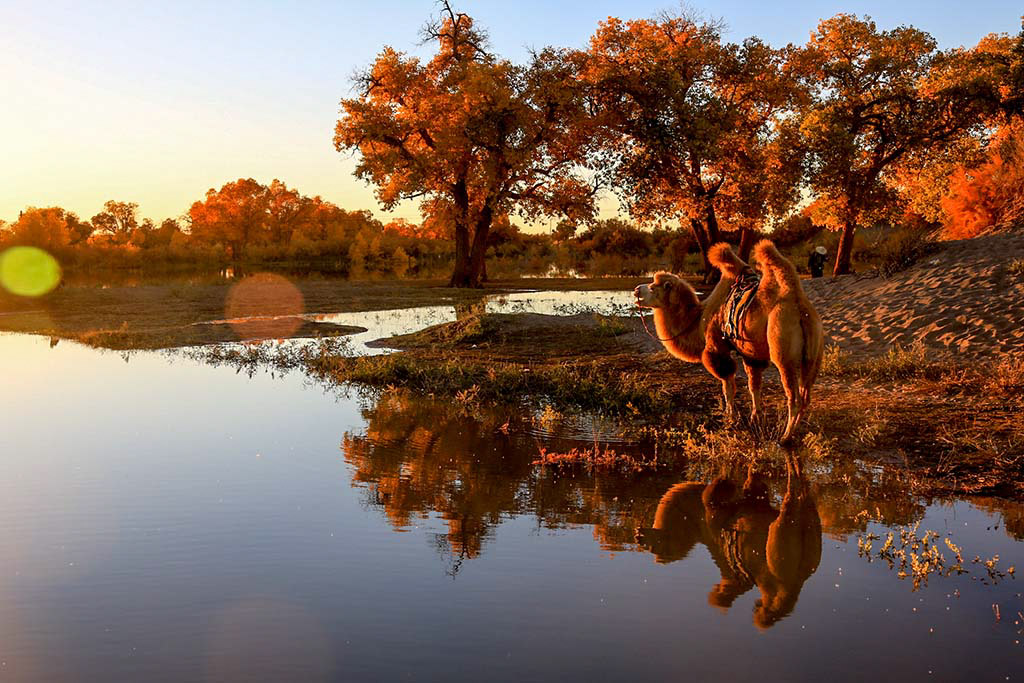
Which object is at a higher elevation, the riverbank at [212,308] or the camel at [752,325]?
the camel at [752,325]

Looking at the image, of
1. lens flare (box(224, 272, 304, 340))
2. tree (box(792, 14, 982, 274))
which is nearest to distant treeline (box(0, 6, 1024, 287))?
tree (box(792, 14, 982, 274))

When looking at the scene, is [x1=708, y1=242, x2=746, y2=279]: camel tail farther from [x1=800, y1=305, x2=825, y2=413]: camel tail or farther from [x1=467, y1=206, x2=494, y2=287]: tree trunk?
[x1=467, y1=206, x2=494, y2=287]: tree trunk

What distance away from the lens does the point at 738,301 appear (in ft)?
27.2

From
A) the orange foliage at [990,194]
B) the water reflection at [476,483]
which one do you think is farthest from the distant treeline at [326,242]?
the water reflection at [476,483]

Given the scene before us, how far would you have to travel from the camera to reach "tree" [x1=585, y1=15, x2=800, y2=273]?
3503cm

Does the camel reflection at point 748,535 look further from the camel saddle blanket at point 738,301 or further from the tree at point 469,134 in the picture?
the tree at point 469,134

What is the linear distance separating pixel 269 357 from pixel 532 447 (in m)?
8.99

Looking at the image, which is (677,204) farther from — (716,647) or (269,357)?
(716,647)

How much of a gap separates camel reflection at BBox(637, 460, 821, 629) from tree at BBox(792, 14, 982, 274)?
27.6m

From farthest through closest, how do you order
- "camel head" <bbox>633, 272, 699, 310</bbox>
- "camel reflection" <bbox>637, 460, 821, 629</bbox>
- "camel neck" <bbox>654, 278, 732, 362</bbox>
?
"camel neck" <bbox>654, 278, 732, 362</bbox>
"camel head" <bbox>633, 272, 699, 310</bbox>
"camel reflection" <bbox>637, 460, 821, 629</bbox>

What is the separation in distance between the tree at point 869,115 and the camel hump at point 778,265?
26.2 metres

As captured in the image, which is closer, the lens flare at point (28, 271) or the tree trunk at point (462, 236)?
the lens flare at point (28, 271)

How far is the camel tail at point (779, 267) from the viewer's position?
7.55 meters

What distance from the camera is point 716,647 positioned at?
165 inches
